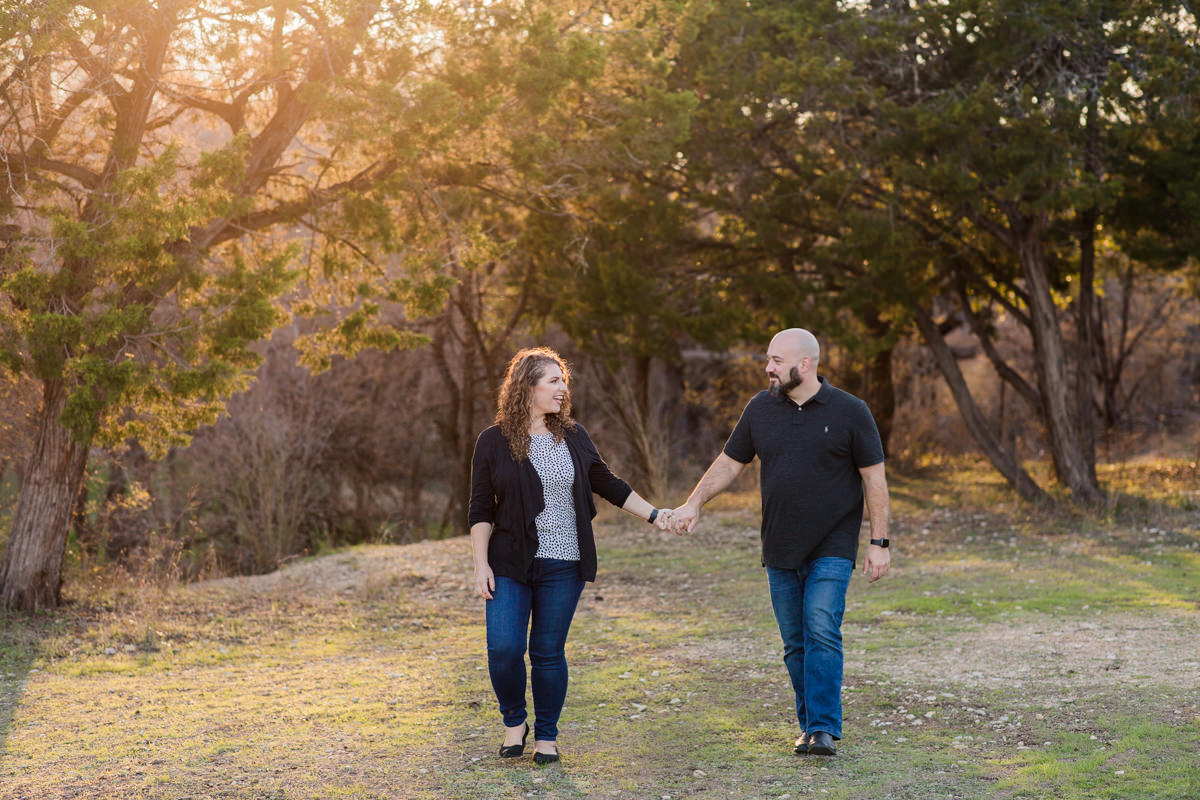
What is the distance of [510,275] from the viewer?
21.0m

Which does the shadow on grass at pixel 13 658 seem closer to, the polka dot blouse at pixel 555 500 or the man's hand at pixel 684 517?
the polka dot blouse at pixel 555 500

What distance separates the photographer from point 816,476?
5438 millimetres

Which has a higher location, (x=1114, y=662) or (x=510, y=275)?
(x=510, y=275)

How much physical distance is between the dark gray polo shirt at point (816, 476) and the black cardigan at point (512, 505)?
0.85m

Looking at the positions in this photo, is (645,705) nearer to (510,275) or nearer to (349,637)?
(349,637)

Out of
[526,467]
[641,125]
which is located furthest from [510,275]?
[526,467]

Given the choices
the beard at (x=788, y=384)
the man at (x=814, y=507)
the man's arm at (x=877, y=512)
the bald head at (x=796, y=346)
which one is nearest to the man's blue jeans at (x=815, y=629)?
the man at (x=814, y=507)

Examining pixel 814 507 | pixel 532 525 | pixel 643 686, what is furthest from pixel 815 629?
pixel 643 686

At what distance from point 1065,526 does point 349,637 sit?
29.7 ft

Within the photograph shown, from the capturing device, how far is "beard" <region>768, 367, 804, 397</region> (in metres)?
5.46

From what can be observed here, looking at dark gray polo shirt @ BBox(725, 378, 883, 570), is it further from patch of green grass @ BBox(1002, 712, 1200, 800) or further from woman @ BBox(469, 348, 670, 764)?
patch of green grass @ BBox(1002, 712, 1200, 800)

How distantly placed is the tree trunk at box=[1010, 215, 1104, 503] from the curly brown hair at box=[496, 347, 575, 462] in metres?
12.6

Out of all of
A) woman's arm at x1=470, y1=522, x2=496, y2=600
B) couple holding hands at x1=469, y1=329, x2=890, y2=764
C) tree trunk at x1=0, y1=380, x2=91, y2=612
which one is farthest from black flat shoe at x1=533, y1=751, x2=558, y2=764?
tree trunk at x1=0, y1=380, x2=91, y2=612

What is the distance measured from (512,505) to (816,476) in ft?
4.50
